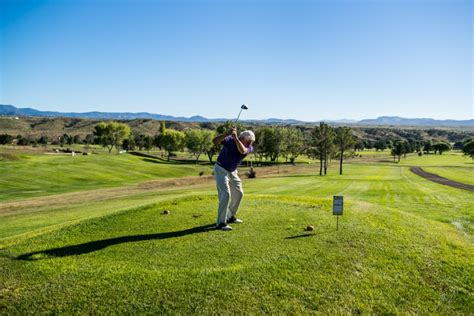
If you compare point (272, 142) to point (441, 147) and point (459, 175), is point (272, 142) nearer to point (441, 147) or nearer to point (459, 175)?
point (459, 175)

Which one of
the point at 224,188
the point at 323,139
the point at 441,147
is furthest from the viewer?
the point at 441,147

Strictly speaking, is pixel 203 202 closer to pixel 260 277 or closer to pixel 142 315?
pixel 260 277

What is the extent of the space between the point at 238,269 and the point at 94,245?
4.36 m

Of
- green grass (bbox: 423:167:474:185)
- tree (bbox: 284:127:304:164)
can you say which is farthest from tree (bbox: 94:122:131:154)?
green grass (bbox: 423:167:474:185)

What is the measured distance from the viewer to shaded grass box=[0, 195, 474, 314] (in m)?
7.39

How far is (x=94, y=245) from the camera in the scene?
10.2 metres

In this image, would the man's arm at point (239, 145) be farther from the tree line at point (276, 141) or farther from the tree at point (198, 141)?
the tree at point (198, 141)

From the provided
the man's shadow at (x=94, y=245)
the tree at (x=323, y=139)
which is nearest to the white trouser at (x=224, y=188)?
the man's shadow at (x=94, y=245)

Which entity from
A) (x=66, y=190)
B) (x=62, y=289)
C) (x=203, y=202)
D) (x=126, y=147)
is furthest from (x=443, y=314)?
(x=126, y=147)

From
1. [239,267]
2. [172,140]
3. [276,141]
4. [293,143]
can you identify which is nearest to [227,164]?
[239,267]

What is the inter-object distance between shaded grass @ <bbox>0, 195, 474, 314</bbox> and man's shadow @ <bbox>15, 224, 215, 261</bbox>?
0.09 ft

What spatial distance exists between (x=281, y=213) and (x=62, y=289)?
8.05 meters

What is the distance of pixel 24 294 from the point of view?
24.8ft

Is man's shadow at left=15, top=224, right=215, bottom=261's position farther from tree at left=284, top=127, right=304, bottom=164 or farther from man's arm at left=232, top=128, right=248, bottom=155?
tree at left=284, top=127, right=304, bottom=164
